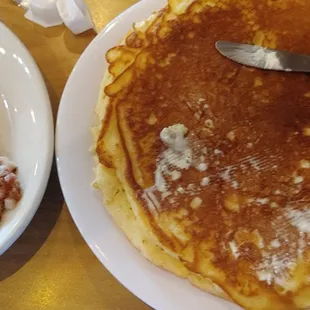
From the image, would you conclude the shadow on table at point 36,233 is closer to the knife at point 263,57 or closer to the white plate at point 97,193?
the white plate at point 97,193

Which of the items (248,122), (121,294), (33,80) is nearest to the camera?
(248,122)

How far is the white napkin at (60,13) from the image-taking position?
5.94ft

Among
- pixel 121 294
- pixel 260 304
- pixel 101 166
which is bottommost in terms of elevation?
pixel 121 294

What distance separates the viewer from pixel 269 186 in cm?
132

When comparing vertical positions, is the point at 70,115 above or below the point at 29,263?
above

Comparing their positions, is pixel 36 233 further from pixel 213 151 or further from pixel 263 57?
pixel 263 57

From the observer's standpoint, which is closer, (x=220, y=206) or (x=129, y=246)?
(x=220, y=206)

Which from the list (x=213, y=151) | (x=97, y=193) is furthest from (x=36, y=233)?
(x=213, y=151)

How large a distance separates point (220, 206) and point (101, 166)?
1.20 feet

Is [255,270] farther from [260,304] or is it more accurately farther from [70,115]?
[70,115]

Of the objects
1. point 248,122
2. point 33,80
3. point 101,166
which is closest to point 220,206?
point 248,122

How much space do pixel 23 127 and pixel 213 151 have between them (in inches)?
27.0

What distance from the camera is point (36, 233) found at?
5.35 ft

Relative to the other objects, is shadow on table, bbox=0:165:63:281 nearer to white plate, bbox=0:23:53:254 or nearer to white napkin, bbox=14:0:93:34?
white plate, bbox=0:23:53:254
